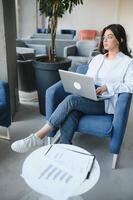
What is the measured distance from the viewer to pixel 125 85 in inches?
78.2

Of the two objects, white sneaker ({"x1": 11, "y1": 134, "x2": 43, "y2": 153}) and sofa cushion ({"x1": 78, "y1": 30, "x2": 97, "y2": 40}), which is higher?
sofa cushion ({"x1": 78, "y1": 30, "x2": 97, "y2": 40})

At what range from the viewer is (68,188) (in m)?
1.19

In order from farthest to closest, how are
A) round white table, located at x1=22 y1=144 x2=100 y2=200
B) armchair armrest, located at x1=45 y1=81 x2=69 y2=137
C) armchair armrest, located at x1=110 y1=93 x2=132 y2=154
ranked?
armchair armrest, located at x1=45 y1=81 x2=69 y2=137 → armchair armrest, located at x1=110 y1=93 x2=132 y2=154 → round white table, located at x1=22 y1=144 x2=100 y2=200

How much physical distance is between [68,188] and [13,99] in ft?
6.24

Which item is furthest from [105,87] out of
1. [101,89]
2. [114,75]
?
[114,75]

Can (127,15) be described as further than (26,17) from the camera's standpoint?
Yes

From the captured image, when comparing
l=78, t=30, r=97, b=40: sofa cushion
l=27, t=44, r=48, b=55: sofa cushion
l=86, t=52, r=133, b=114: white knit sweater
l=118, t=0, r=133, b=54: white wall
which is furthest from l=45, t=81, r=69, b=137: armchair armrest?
l=118, t=0, r=133, b=54: white wall

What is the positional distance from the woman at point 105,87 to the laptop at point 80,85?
0.06m

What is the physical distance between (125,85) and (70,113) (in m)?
0.55

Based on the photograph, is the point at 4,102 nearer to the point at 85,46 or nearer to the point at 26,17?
the point at 85,46

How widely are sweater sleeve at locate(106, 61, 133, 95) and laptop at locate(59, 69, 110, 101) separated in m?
0.10

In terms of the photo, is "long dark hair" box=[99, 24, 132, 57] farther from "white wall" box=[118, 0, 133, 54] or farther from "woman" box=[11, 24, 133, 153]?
"white wall" box=[118, 0, 133, 54]

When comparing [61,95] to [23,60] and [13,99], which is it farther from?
[23,60]

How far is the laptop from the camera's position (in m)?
1.87
